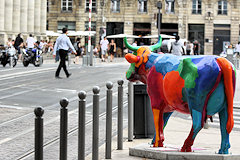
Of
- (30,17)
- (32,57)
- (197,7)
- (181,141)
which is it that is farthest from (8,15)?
(181,141)

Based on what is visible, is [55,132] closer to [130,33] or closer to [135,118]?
[135,118]

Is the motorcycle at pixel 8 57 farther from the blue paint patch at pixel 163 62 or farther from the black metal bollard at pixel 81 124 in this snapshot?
the black metal bollard at pixel 81 124

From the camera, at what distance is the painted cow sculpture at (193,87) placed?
23.9ft

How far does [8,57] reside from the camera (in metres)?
32.2

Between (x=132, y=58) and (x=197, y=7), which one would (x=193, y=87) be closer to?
(x=132, y=58)

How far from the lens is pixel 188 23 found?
70312mm

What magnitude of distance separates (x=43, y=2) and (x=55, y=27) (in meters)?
8.54

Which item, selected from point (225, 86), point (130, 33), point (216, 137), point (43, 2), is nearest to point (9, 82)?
point (216, 137)

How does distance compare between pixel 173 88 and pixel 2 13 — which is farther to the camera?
pixel 2 13

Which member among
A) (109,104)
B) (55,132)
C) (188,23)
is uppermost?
(188,23)

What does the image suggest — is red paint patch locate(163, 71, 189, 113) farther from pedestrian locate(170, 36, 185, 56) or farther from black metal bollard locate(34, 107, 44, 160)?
pedestrian locate(170, 36, 185, 56)

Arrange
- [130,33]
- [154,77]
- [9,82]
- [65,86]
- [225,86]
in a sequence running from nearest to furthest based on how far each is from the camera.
A: [225,86], [154,77], [65,86], [9,82], [130,33]

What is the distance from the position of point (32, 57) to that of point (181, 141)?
23.6 metres

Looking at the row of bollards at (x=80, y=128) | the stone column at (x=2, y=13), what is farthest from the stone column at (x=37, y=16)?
the row of bollards at (x=80, y=128)
